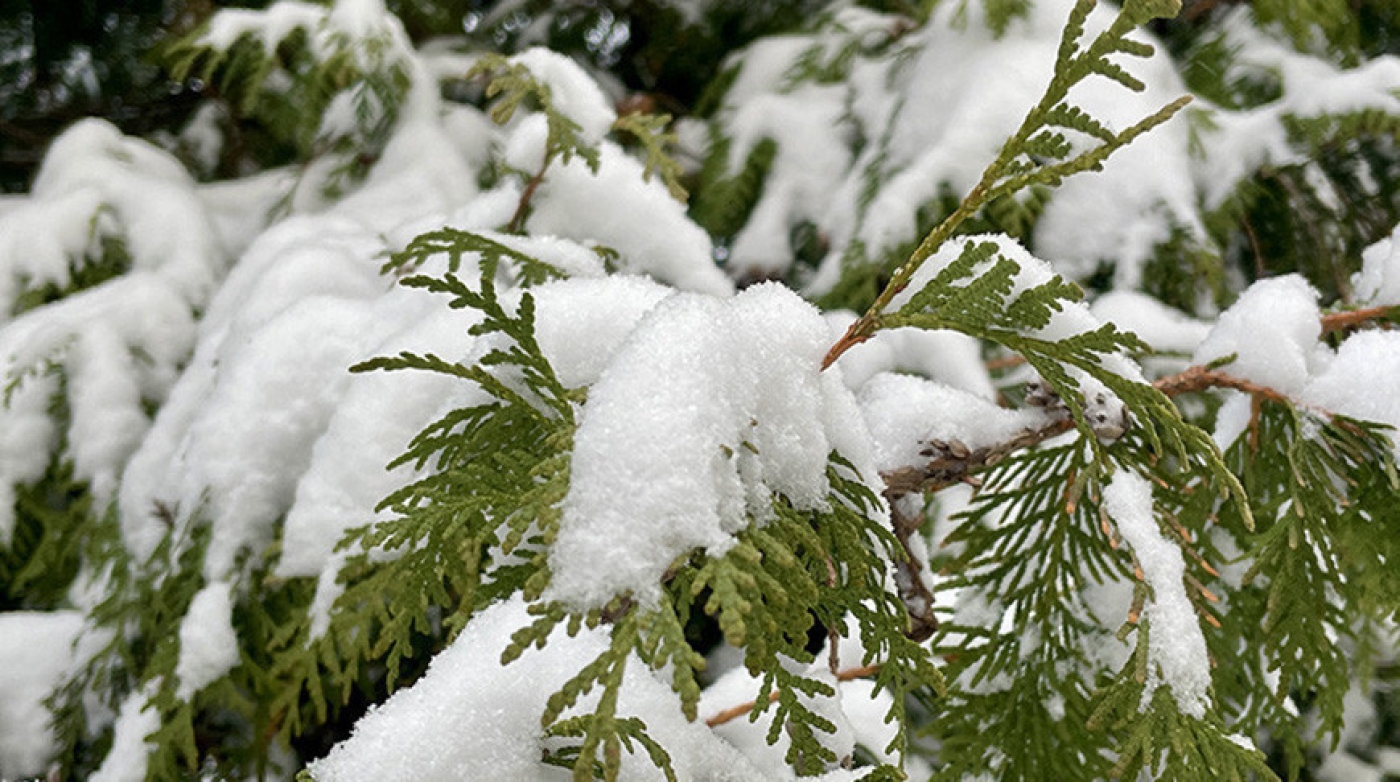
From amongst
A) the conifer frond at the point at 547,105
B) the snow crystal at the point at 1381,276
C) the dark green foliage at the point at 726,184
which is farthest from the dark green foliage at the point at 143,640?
Answer: the snow crystal at the point at 1381,276

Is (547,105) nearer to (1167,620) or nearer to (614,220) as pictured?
(614,220)

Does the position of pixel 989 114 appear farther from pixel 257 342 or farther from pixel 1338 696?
pixel 257 342

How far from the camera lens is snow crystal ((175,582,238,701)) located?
1181mm

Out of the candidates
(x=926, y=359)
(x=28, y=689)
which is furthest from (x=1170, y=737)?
(x=28, y=689)

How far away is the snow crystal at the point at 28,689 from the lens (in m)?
1.39

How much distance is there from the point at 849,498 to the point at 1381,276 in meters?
0.77

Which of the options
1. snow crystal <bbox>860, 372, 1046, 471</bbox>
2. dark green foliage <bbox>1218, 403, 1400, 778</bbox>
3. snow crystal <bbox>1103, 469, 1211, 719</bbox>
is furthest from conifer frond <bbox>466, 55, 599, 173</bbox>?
dark green foliage <bbox>1218, 403, 1400, 778</bbox>

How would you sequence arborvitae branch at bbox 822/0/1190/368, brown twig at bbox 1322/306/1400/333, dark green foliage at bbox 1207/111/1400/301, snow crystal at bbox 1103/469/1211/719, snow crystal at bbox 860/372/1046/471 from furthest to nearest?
1. dark green foliage at bbox 1207/111/1400/301
2. brown twig at bbox 1322/306/1400/333
3. snow crystal at bbox 860/372/1046/471
4. snow crystal at bbox 1103/469/1211/719
5. arborvitae branch at bbox 822/0/1190/368

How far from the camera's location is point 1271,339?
3.24 feet

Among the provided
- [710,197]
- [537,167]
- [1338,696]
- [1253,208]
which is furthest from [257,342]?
[1253,208]

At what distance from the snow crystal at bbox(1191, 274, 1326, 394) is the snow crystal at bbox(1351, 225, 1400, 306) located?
10cm

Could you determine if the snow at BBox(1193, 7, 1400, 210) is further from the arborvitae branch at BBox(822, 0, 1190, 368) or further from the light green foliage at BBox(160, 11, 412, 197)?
the light green foliage at BBox(160, 11, 412, 197)

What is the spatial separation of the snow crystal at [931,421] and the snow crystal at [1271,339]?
9.4 inches

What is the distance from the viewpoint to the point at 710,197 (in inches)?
A: 73.8
